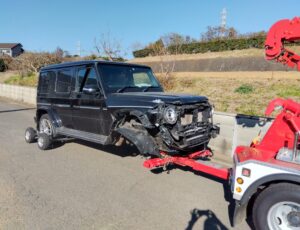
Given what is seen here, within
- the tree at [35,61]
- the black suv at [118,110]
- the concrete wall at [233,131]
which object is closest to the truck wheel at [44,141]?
the black suv at [118,110]

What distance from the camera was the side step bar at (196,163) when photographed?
4484 mm

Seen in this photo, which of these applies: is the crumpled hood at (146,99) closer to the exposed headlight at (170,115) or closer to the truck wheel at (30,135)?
the exposed headlight at (170,115)

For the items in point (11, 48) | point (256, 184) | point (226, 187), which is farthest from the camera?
point (11, 48)

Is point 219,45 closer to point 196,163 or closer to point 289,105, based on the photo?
point 196,163

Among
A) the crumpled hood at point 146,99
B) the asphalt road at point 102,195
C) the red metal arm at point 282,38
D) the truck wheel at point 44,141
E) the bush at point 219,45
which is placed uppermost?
the bush at point 219,45

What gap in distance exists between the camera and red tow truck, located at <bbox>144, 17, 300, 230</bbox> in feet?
10.5

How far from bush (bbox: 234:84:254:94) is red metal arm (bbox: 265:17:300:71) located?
8.67m

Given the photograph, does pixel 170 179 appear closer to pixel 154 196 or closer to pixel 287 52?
A: pixel 154 196

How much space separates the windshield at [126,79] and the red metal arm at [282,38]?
3114 mm

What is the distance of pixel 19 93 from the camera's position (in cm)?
2069

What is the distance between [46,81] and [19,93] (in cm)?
1438

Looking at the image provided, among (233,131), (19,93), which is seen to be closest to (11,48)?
(19,93)

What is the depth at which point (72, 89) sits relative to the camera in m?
6.80

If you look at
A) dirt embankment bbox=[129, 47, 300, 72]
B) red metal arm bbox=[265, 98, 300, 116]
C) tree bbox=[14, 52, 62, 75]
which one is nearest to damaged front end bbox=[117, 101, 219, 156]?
red metal arm bbox=[265, 98, 300, 116]
